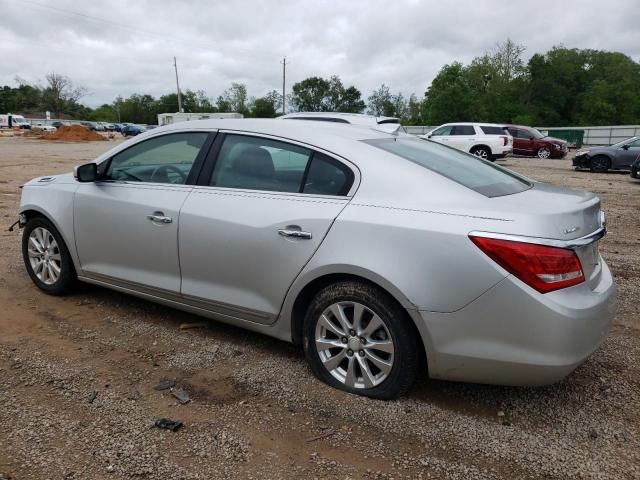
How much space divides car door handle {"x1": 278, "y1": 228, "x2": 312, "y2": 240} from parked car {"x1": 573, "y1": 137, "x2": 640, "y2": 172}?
722 inches

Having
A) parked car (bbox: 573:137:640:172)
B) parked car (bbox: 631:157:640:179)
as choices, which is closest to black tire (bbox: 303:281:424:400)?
parked car (bbox: 631:157:640:179)

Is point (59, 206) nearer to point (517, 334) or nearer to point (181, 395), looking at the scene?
point (181, 395)

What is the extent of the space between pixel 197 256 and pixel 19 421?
136 cm

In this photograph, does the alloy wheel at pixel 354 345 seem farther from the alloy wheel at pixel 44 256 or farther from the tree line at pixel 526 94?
the tree line at pixel 526 94

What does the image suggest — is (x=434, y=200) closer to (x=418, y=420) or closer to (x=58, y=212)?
(x=418, y=420)

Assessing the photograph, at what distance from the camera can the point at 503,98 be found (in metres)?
64.4

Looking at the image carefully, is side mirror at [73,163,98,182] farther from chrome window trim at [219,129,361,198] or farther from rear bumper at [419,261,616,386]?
rear bumper at [419,261,616,386]

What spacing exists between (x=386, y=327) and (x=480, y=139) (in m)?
19.9

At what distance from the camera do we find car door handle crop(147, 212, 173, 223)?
373 cm

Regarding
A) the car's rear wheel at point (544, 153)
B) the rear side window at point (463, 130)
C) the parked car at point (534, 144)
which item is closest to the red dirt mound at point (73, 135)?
the rear side window at point (463, 130)

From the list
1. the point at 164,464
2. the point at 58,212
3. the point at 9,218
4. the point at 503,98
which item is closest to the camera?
the point at 164,464

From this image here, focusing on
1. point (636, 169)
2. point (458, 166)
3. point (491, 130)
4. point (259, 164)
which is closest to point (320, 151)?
point (259, 164)

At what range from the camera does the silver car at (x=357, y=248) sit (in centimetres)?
266

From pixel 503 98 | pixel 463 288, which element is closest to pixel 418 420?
pixel 463 288
